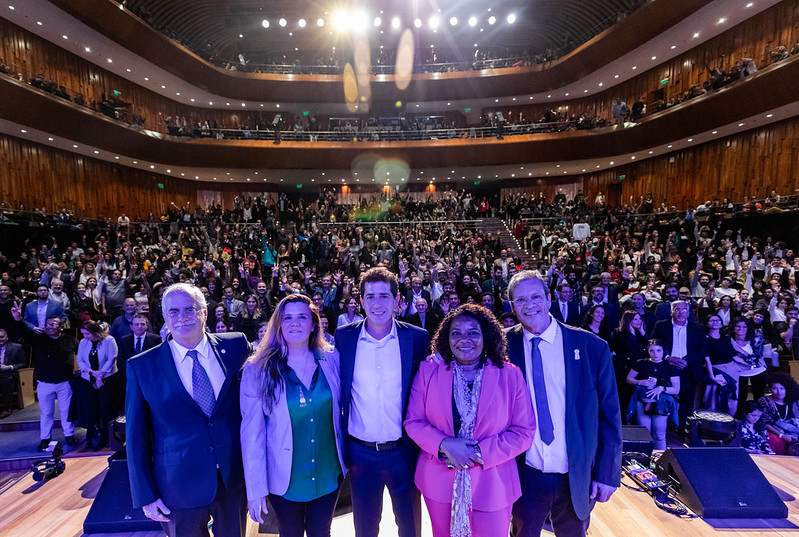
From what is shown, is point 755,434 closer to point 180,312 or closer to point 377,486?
point 377,486

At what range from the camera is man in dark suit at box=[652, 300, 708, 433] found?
4.11 meters

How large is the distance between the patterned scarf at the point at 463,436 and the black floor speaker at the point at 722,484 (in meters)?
2.08

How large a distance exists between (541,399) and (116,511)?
2863mm

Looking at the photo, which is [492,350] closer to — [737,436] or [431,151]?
[737,436]

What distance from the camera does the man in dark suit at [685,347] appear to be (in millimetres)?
4109

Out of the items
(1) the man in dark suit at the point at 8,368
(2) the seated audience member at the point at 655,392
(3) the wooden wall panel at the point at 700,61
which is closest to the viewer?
(2) the seated audience member at the point at 655,392

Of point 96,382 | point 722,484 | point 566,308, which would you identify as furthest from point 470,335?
point 96,382

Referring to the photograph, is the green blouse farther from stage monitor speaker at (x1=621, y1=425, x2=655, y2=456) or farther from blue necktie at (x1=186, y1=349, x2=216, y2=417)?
stage monitor speaker at (x1=621, y1=425, x2=655, y2=456)

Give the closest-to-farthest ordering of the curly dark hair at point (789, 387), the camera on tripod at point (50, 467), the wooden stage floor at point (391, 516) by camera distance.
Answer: the wooden stage floor at point (391, 516)
the camera on tripod at point (50, 467)
the curly dark hair at point (789, 387)

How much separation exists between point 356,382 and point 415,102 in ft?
60.3

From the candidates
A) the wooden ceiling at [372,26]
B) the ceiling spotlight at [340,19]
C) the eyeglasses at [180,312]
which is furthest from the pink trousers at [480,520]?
the ceiling spotlight at [340,19]

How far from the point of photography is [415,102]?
60.6 feet

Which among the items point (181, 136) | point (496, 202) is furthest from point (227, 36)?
point (496, 202)

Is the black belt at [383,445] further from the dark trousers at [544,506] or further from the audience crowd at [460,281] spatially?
the audience crowd at [460,281]
